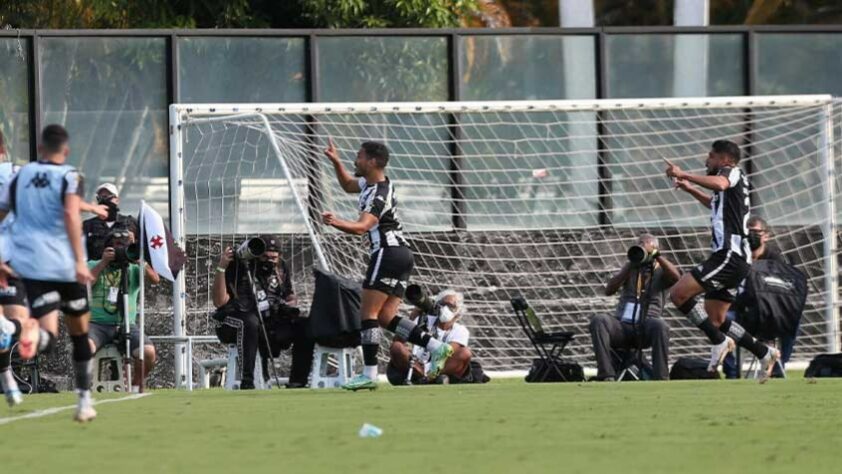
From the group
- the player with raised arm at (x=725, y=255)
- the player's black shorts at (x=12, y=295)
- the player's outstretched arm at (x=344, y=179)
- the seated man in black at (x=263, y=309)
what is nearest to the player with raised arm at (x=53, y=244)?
the player's black shorts at (x=12, y=295)

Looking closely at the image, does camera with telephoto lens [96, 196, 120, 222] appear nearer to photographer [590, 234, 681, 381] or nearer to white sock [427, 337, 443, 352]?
white sock [427, 337, 443, 352]

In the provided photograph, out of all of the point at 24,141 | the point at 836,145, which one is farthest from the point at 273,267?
the point at 836,145

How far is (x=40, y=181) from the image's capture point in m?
12.1

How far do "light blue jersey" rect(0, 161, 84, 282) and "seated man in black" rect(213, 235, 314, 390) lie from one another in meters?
7.15

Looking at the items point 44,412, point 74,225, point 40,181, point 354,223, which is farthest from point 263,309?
point 74,225

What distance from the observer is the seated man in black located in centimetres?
1941

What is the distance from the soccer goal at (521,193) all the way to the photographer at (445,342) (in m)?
1.74

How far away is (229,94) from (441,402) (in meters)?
9.53

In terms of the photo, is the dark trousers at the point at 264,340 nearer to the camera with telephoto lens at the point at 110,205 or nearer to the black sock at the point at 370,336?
the camera with telephoto lens at the point at 110,205

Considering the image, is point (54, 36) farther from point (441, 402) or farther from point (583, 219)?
point (441, 402)

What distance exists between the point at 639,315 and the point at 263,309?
151 inches

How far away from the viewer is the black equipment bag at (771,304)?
66.2 feet

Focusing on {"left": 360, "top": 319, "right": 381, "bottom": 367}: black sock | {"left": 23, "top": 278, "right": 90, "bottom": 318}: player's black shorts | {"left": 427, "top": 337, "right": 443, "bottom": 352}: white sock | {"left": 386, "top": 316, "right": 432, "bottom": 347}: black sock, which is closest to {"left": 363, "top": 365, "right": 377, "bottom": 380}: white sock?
{"left": 360, "top": 319, "right": 381, "bottom": 367}: black sock

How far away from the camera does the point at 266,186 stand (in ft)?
72.6
